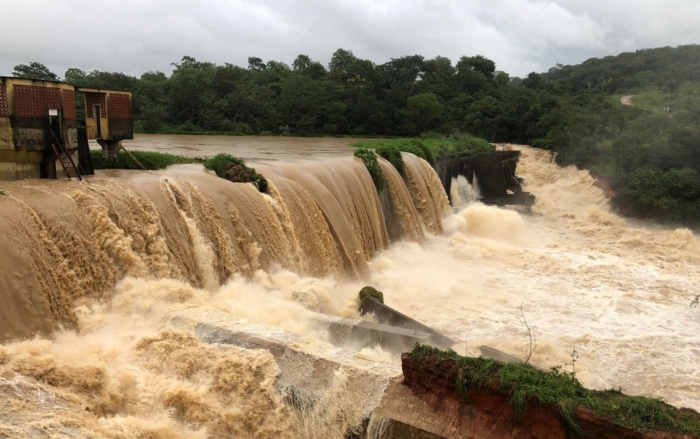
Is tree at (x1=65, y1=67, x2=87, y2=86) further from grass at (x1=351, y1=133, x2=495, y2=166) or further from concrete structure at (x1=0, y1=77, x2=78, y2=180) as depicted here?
concrete structure at (x1=0, y1=77, x2=78, y2=180)

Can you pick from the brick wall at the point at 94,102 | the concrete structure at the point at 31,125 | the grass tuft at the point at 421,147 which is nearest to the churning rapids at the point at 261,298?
the concrete structure at the point at 31,125

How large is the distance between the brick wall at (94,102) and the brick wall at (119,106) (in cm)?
17

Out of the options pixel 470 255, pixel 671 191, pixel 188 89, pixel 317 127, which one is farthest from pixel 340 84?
pixel 470 255

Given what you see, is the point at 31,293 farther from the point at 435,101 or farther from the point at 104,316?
the point at 435,101

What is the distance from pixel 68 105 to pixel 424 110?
136ft

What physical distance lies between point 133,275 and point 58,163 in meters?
4.10

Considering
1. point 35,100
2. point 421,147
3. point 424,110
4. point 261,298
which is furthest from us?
point 424,110

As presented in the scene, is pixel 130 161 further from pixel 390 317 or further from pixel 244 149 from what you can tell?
pixel 244 149

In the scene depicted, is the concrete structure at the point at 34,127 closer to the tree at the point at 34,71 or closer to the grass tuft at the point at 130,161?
the grass tuft at the point at 130,161

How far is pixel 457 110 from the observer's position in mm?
52531

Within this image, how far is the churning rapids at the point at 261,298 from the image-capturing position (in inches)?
236

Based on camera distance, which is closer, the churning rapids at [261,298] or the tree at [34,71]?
the churning rapids at [261,298]

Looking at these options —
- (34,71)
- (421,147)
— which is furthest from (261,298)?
(34,71)

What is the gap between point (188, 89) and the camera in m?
41.1
